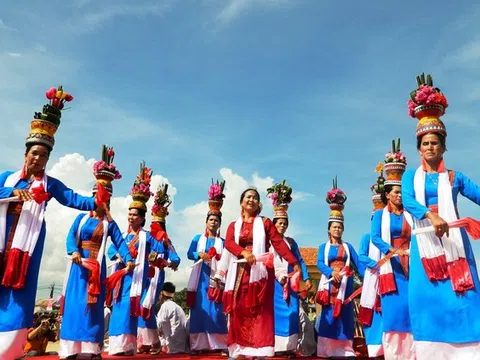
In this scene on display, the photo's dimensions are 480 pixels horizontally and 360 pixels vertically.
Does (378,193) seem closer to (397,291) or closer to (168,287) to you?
(397,291)

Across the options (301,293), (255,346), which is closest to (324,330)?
(301,293)

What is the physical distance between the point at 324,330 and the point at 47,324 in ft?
14.9

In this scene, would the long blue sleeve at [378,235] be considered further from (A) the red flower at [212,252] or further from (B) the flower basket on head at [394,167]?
(A) the red flower at [212,252]

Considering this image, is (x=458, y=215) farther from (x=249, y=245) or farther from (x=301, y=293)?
(x=301, y=293)

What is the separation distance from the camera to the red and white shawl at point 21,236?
408cm

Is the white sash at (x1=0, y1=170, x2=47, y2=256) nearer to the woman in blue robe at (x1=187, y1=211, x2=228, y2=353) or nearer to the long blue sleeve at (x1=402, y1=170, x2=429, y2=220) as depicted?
the long blue sleeve at (x1=402, y1=170, x2=429, y2=220)

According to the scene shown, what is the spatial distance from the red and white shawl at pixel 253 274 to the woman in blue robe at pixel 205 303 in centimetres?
223

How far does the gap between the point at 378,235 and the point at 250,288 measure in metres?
1.89

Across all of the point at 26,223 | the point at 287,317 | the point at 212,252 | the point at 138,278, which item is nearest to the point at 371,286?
the point at 287,317

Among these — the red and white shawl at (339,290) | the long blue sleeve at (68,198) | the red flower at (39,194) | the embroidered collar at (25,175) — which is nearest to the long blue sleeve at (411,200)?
the long blue sleeve at (68,198)

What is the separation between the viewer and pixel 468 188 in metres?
3.98

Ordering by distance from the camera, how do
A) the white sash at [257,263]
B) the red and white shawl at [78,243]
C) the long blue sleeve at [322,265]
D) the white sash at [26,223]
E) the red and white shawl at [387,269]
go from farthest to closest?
the long blue sleeve at [322,265], the red and white shawl at [78,243], the red and white shawl at [387,269], the white sash at [257,263], the white sash at [26,223]

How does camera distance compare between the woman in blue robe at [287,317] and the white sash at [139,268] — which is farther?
the white sash at [139,268]

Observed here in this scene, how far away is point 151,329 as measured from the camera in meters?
8.74
